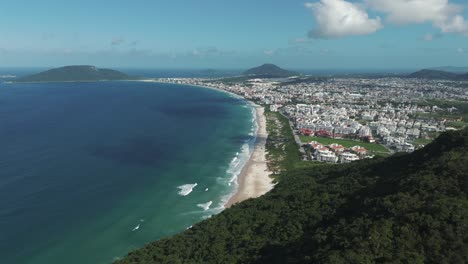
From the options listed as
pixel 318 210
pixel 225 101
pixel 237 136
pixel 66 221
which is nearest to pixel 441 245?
pixel 318 210

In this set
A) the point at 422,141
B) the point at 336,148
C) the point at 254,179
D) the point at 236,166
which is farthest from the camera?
the point at 422,141

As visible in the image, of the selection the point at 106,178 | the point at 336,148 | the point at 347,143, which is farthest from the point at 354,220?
the point at 347,143

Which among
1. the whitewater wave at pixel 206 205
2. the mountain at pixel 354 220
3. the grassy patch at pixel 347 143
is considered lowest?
the whitewater wave at pixel 206 205

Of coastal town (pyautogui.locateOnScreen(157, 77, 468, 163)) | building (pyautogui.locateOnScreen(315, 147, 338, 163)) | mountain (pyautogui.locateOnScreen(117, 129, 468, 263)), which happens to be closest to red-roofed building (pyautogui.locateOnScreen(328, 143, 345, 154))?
coastal town (pyautogui.locateOnScreen(157, 77, 468, 163))

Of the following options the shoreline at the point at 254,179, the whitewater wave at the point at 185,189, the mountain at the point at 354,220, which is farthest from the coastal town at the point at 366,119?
the mountain at the point at 354,220

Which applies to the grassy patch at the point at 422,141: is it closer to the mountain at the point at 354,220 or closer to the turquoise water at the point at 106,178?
the turquoise water at the point at 106,178

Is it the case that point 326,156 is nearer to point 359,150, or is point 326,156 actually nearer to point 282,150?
point 359,150
